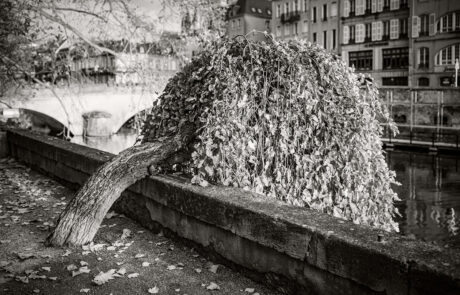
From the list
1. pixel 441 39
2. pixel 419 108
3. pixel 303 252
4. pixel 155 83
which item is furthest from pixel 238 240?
pixel 441 39

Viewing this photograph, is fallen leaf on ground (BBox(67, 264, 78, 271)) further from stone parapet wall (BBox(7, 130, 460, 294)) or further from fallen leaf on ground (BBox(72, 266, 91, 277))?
stone parapet wall (BBox(7, 130, 460, 294))

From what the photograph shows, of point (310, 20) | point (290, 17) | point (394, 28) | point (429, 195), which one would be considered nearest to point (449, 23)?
point (394, 28)

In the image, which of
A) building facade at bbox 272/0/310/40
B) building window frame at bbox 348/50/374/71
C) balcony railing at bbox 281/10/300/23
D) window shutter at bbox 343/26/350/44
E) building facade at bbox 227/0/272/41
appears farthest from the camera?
building facade at bbox 227/0/272/41

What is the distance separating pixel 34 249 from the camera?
5254 mm

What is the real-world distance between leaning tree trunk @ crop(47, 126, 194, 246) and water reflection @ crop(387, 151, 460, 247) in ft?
45.5

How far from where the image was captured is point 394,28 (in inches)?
2007

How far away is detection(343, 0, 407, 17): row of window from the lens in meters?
50.7

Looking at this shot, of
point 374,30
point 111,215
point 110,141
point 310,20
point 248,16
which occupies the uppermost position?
point 248,16

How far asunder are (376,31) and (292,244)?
174 feet

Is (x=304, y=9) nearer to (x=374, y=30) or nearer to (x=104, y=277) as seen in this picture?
(x=374, y=30)

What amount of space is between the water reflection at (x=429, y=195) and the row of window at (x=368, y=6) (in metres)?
23.4

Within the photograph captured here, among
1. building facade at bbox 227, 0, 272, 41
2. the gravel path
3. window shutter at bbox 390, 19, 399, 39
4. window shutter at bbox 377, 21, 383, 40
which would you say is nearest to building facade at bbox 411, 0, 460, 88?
window shutter at bbox 390, 19, 399, 39

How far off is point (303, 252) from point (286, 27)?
64495mm

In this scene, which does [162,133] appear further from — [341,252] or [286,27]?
[286,27]
